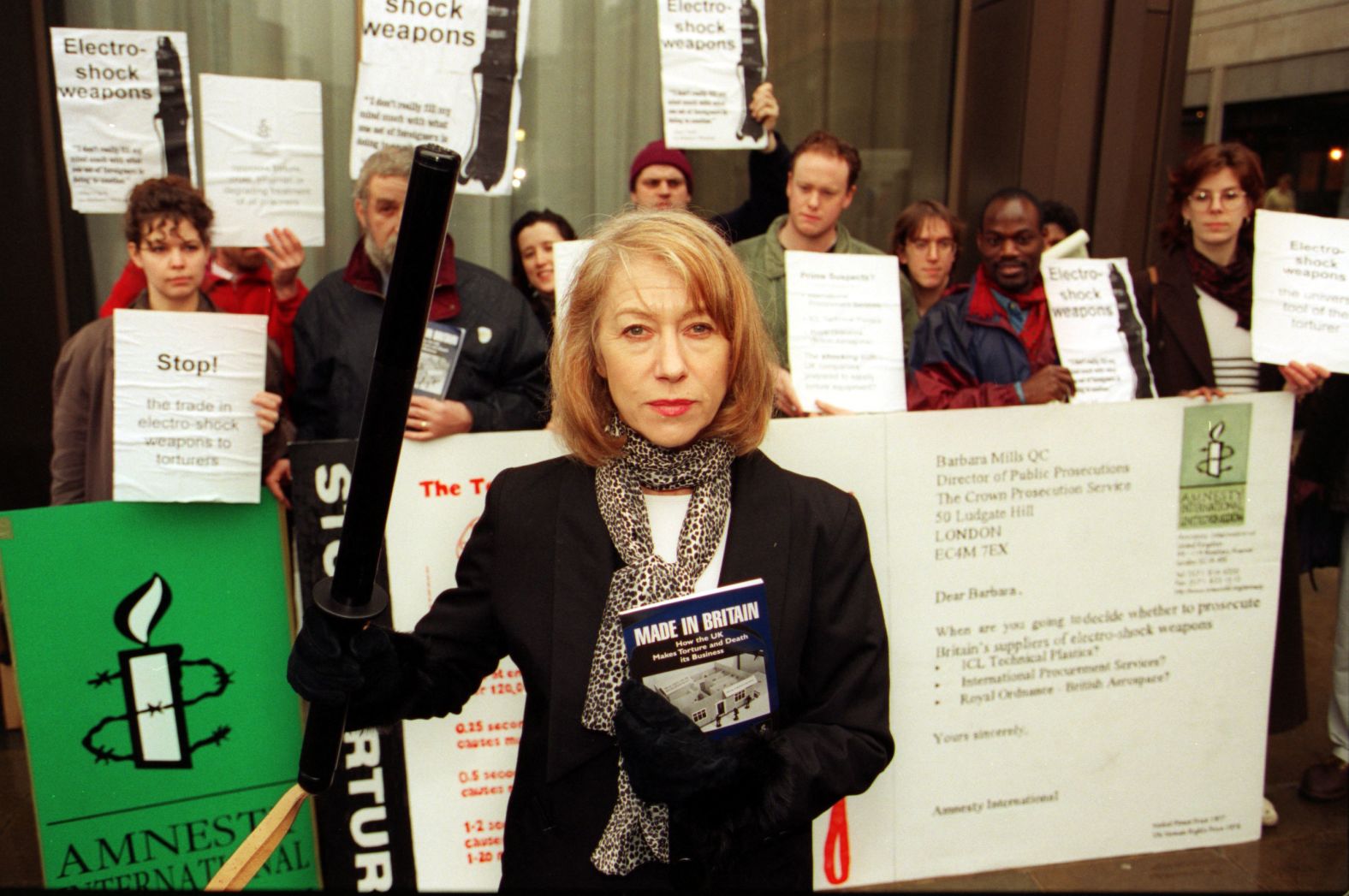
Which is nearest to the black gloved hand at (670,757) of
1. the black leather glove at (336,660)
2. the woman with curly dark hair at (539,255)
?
the black leather glove at (336,660)

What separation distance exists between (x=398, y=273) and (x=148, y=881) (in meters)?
2.57

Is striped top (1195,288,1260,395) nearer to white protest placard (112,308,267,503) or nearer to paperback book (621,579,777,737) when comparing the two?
paperback book (621,579,777,737)

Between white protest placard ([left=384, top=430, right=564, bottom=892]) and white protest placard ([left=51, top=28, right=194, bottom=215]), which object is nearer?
white protest placard ([left=384, top=430, right=564, bottom=892])

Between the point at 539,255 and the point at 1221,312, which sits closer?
the point at 1221,312

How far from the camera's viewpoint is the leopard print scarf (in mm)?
1559

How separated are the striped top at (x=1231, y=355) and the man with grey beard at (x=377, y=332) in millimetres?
2206

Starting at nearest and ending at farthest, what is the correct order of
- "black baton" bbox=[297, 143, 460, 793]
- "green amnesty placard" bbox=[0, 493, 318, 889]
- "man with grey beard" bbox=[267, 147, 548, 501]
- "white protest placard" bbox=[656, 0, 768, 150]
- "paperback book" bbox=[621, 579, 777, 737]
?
"black baton" bbox=[297, 143, 460, 793], "paperback book" bbox=[621, 579, 777, 737], "green amnesty placard" bbox=[0, 493, 318, 889], "man with grey beard" bbox=[267, 147, 548, 501], "white protest placard" bbox=[656, 0, 768, 150]

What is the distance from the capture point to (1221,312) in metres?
3.40

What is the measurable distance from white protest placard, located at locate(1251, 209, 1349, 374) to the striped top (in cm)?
22

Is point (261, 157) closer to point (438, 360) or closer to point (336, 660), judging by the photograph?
point (438, 360)

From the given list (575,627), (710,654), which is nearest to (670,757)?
(710,654)

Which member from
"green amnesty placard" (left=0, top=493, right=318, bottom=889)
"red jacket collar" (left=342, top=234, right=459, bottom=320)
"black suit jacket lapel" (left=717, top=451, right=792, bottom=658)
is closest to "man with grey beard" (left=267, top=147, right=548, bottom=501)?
"red jacket collar" (left=342, top=234, right=459, bottom=320)

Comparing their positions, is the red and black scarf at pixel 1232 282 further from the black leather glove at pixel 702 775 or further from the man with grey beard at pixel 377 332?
the black leather glove at pixel 702 775

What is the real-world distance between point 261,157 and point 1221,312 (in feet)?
10.8
